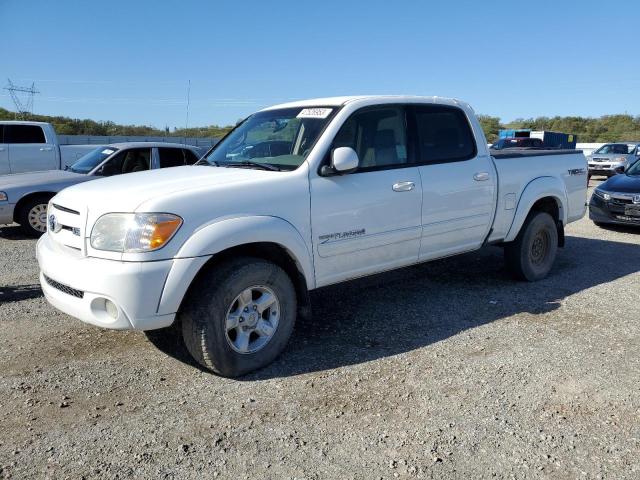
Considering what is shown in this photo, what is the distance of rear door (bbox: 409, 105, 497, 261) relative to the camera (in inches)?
190

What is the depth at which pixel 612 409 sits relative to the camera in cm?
337

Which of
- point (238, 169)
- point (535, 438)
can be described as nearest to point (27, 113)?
point (238, 169)

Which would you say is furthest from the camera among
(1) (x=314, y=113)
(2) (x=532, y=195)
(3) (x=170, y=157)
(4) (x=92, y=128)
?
(4) (x=92, y=128)

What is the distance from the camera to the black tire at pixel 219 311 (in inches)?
140

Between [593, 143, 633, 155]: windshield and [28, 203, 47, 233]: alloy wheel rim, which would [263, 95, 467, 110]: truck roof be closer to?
[28, 203, 47, 233]: alloy wheel rim

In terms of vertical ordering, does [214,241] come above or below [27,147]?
below

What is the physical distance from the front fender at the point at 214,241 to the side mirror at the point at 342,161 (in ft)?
1.79

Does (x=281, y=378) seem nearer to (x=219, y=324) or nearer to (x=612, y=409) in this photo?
(x=219, y=324)

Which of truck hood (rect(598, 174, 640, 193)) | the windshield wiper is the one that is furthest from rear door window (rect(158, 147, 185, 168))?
truck hood (rect(598, 174, 640, 193))

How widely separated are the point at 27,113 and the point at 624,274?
4141cm

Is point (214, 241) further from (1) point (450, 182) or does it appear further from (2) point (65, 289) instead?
(1) point (450, 182)

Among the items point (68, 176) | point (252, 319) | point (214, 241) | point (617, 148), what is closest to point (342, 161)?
point (214, 241)

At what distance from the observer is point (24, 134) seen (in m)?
11.9

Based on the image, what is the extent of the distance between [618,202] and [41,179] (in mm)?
9579
